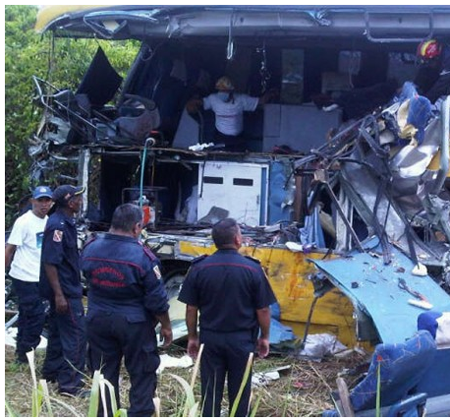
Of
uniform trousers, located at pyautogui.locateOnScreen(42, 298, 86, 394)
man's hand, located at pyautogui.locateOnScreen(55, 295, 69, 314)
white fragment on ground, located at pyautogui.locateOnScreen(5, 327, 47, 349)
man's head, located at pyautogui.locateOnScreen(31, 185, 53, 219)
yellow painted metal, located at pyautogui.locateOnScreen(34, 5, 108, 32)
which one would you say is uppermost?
yellow painted metal, located at pyautogui.locateOnScreen(34, 5, 108, 32)

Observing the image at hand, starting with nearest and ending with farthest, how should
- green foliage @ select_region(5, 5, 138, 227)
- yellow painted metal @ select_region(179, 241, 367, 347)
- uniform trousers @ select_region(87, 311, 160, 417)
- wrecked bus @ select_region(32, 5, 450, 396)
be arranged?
uniform trousers @ select_region(87, 311, 160, 417), wrecked bus @ select_region(32, 5, 450, 396), yellow painted metal @ select_region(179, 241, 367, 347), green foliage @ select_region(5, 5, 138, 227)

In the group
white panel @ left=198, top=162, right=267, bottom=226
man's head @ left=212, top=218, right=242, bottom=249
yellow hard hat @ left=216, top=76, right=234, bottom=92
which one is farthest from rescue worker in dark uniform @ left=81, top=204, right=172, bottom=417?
yellow hard hat @ left=216, top=76, right=234, bottom=92

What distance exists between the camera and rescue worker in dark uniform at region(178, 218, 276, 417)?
4949 millimetres

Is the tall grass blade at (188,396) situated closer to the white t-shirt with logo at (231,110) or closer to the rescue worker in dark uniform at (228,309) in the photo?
the rescue worker in dark uniform at (228,309)

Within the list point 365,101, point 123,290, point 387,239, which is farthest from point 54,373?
point 365,101

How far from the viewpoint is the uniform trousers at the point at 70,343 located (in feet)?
20.7

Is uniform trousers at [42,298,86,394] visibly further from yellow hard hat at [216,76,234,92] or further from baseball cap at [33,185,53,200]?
yellow hard hat at [216,76,234,92]

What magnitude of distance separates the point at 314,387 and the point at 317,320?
110cm

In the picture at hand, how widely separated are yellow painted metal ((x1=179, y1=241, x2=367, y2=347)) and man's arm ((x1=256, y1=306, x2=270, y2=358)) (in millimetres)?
2503

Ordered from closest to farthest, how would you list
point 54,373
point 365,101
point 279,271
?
point 54,373 → point 279,271 → point 365,101

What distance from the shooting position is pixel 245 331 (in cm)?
→ 498

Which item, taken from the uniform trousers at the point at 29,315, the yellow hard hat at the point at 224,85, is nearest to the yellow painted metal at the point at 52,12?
the yellow hard hat at the point at 224,85

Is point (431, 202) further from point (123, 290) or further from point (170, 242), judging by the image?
point (123, 290)

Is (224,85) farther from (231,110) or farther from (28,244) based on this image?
(28,244)
